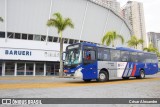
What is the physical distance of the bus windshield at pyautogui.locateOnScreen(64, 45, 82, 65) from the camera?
14988mm

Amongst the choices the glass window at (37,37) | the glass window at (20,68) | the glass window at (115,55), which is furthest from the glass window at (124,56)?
the glass window at (37,37)

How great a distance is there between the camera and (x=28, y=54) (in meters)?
31.3

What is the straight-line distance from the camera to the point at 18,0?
33312 mm

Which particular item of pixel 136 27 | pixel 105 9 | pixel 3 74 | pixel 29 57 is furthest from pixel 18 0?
pixel 136 27

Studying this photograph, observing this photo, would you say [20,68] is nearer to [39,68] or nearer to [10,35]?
[39,68]

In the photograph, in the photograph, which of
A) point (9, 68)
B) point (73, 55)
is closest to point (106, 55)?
point (73, 55)

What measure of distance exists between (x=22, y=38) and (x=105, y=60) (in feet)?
68.6

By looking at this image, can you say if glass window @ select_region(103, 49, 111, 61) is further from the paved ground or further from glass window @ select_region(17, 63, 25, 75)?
glass window @ select_region(17, 63, 25, 75)

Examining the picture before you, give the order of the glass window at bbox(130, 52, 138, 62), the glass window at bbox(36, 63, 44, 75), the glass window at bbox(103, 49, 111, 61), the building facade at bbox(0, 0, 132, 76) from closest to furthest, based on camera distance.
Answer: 1. the glass window at bbox(103, 49, 111, 61)
2. the glass window at bbox(130, 52, 138, 62)
3. the building facade at bbox(0, 0, 132, 76)
4. the glass window at bbox(36, 63, 44, 75)

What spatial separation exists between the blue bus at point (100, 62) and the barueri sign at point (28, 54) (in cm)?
1655

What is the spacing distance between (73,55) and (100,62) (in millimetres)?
2459

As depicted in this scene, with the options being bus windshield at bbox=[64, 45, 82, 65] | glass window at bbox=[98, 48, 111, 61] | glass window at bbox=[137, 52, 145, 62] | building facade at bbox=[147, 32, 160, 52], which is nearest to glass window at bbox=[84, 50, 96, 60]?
bus windshield at bbox=[64, 45, 82, 65]

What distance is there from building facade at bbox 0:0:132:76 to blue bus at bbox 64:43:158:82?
17005 millimetres

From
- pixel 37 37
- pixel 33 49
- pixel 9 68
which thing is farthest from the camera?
pixel 37 37
